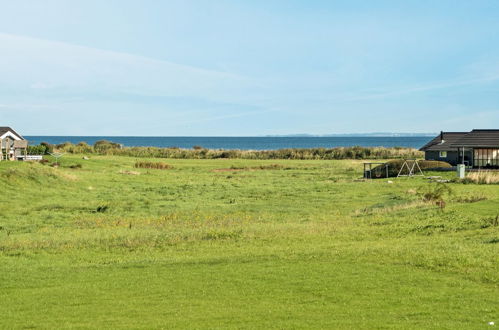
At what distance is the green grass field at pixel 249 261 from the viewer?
503 inches

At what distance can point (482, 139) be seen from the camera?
201 feet

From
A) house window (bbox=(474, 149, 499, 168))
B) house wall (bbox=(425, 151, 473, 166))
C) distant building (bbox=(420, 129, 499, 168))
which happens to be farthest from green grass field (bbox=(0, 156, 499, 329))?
house wall (bbox=(425, 151, 473, 166))

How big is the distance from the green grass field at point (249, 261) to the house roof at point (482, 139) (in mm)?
19270

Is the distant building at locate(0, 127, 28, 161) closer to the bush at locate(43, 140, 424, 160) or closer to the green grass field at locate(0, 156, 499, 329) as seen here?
the green grass field at locate(0, 156, 499, 329)

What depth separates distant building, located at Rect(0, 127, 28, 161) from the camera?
2507 inches

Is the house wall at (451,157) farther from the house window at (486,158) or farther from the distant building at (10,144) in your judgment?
the distant building at (10,144)

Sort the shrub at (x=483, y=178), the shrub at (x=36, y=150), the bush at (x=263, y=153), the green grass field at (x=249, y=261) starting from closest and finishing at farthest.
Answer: the green grass field at (x=249, y=261)
the shrub at (x=483, y=178)
the shrub at (x=36, y=150)
the bush at (x=263, y=153)

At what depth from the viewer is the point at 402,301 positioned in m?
13.6

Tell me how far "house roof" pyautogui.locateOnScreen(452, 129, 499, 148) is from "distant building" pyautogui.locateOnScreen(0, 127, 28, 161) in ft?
151

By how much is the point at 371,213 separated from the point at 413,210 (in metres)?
2.26

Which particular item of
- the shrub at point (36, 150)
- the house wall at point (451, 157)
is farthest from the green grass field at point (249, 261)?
the shrub at point (36, 150)

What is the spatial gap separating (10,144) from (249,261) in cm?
5293

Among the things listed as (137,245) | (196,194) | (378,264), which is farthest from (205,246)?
(196,194)

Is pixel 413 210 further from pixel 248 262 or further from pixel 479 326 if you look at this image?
pixel 479 326
